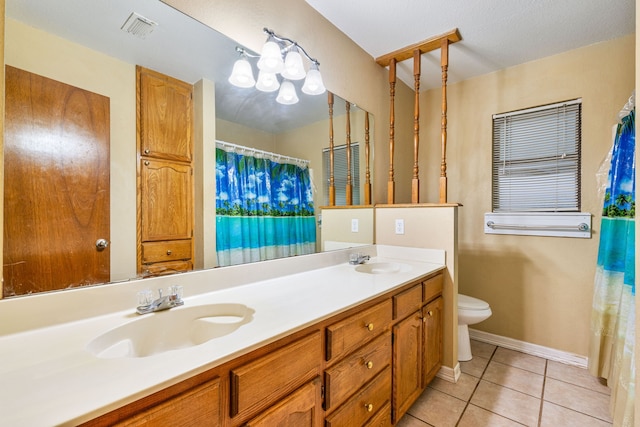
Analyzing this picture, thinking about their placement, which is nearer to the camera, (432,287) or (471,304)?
(432,287)

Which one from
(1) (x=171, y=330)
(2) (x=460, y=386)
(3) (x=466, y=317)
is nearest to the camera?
(1) (x=171, y=330)

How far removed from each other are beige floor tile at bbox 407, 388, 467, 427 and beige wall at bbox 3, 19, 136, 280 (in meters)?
1.67

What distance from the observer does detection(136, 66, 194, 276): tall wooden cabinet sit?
3.45 ft

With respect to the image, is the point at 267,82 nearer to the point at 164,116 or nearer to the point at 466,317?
the point at 164,116

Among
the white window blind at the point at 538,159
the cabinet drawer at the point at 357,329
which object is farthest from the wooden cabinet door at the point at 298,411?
the white window blind at the point at 538,159

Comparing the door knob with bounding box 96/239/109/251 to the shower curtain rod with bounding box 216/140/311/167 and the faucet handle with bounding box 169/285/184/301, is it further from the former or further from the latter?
the shower curtain rod with bounding box 216/140/311/167

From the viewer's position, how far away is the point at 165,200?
1.11 m

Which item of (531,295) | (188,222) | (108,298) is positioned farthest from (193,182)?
(531,295)

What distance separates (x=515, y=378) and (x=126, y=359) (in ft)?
7.85

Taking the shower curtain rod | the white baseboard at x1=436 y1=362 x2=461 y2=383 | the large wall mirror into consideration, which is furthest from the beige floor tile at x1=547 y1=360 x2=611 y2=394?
the large wall mirror

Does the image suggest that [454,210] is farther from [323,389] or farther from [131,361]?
[131,361]

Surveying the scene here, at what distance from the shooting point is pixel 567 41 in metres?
2.08

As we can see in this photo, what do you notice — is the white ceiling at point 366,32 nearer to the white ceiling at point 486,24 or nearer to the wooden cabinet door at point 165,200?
the white ceiling at point 486,24

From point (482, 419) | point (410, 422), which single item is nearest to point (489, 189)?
point (482, 419)
